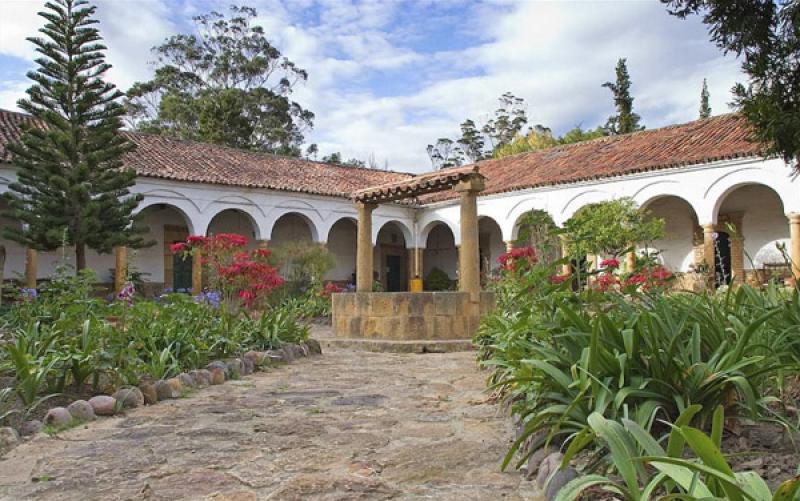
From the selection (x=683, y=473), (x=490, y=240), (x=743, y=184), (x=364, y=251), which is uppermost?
(x=743, y=184)

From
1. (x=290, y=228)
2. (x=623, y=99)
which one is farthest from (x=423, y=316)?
→ (x=623, y=99)

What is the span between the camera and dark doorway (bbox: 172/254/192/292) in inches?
717

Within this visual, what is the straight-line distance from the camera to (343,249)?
22.7 m

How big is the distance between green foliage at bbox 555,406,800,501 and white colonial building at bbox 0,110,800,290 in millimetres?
12210

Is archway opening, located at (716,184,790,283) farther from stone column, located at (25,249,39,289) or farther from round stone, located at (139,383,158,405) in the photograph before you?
stone column, located at (25,249,39,289)

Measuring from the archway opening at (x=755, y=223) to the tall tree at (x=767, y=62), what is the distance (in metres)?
13.1

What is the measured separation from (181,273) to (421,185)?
1139 cm

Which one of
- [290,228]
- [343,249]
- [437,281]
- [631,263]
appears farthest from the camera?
[437,281]

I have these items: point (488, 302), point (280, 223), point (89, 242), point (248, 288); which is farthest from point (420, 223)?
point (248, 288)

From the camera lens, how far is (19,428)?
3.33 meters

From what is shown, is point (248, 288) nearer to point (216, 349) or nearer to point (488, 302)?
point (216, 349)

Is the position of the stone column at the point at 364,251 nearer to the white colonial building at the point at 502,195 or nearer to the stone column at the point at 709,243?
the white colonial building at the point at 502,195

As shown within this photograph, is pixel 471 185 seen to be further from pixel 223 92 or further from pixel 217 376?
pixel 223 92

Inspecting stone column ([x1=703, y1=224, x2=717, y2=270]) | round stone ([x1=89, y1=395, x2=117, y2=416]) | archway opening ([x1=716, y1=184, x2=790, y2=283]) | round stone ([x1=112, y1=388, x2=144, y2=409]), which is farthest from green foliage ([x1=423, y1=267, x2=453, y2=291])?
round stone ([x1=89, y1=395, x2=117, y2=416])
